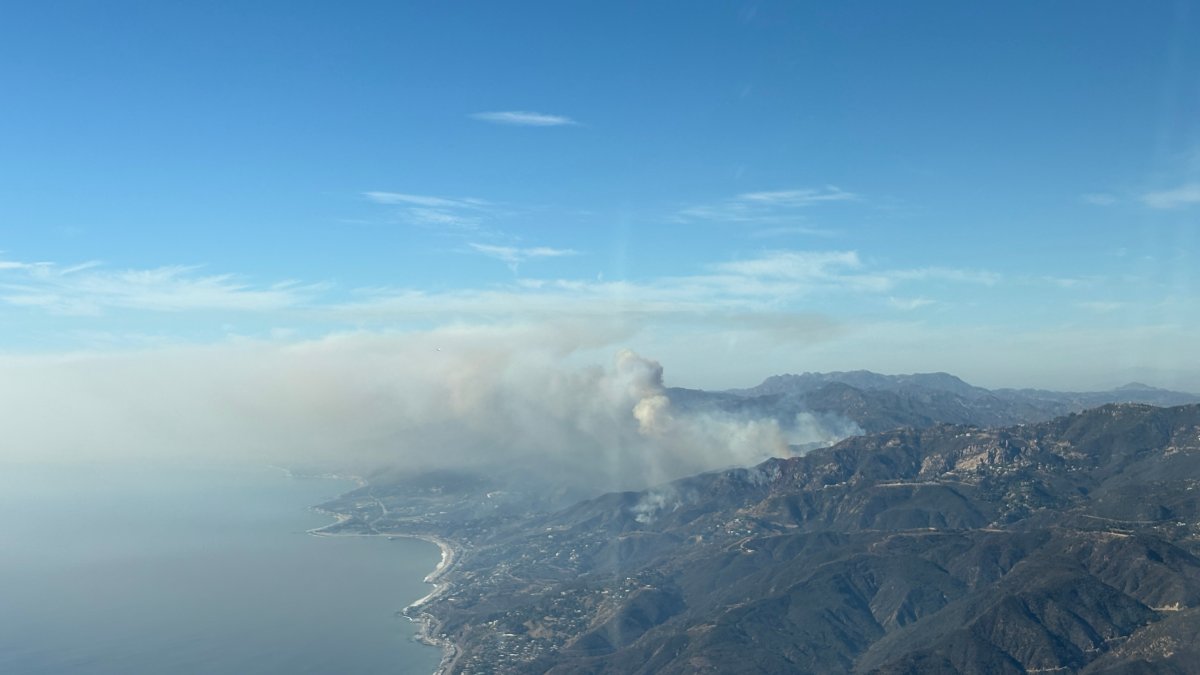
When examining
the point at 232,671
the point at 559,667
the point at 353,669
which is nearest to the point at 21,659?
the point at 232,671

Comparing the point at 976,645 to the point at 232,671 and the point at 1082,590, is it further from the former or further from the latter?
the point at 232,671

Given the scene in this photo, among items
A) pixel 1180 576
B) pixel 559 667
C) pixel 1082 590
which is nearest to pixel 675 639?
pixel 559 667

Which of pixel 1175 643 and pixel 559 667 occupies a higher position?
pixel 1175 643

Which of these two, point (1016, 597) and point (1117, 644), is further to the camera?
point (1016, 597)

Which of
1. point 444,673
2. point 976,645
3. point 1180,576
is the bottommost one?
point 444,673

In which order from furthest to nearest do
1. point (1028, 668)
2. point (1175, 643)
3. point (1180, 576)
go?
point (1180, 576) → point (1028, 668) → point (1175, 643)

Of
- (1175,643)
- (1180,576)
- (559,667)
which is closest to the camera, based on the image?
(1175,643)

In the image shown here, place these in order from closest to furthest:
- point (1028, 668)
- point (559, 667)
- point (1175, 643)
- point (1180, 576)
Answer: point (1175, 643), point (1028, 668), point (1180, 576), point (559, 667)

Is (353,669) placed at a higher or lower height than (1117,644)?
lower

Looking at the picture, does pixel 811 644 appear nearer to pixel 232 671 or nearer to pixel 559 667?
pixel 559 667
